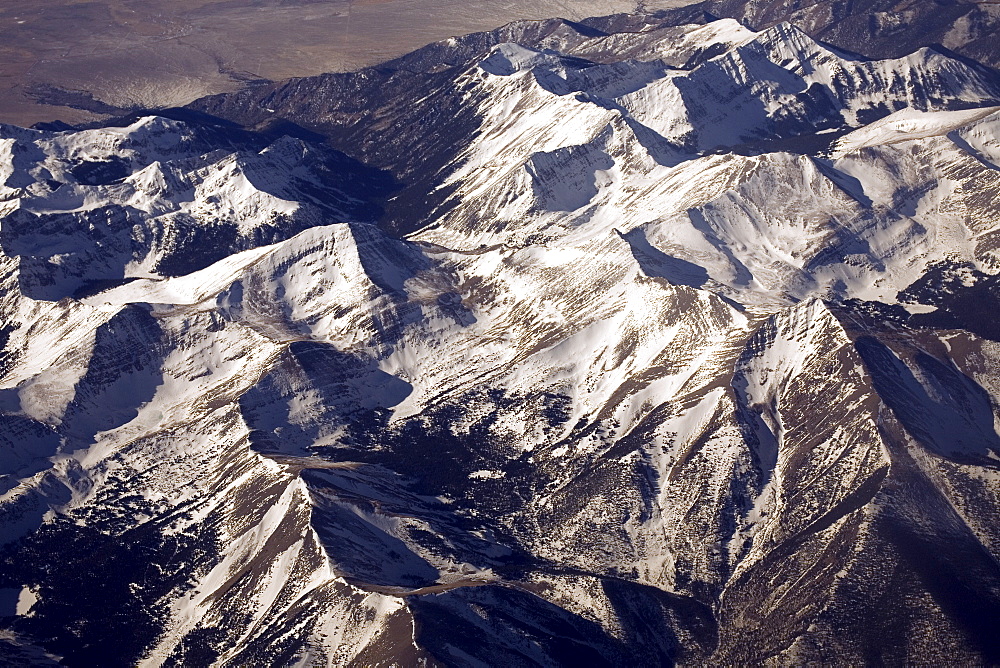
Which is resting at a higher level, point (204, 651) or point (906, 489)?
point (204, 651)

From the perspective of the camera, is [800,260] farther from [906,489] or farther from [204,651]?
[204,651]

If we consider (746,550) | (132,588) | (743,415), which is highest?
(132,588)

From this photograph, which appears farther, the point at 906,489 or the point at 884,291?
the point at 884,291

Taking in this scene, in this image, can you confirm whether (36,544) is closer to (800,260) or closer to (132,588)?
(132,588)

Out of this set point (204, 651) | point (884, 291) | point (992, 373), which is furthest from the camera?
point (884, 291)

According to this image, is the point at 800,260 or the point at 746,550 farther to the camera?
the point at 800,260

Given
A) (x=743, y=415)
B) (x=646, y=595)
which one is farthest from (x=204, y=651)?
(x=743, y=415)

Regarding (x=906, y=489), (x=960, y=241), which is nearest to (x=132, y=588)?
(x=906, y=489)

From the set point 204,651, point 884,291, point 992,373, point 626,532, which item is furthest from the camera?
point 884,291

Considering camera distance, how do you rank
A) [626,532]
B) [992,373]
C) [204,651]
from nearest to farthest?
[204,651] → [626,532] → [992,373]
